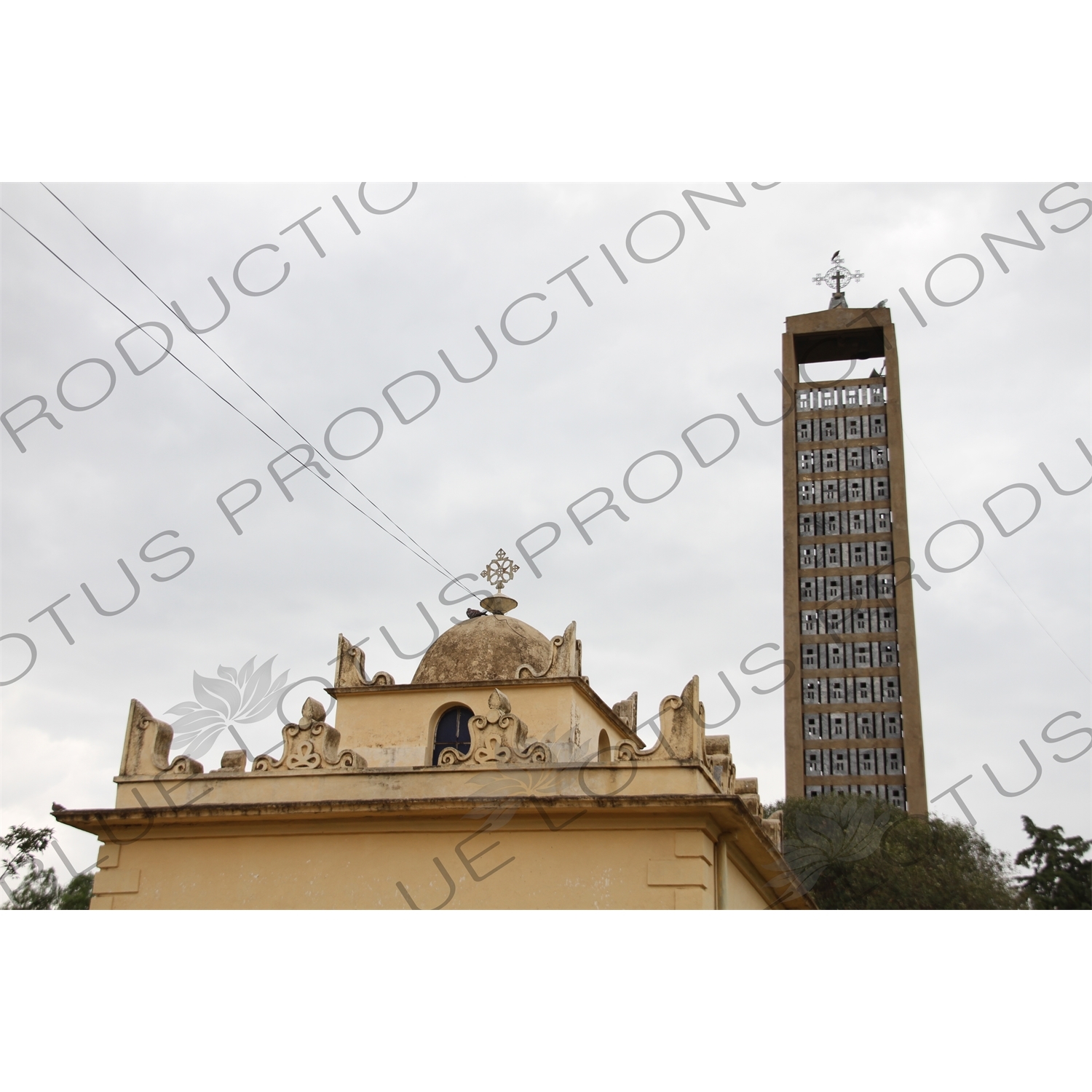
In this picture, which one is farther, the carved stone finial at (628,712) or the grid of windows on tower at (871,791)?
the grid of windows on tower at (871,791)

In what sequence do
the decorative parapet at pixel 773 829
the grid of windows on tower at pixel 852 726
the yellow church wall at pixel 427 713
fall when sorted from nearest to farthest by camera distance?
the yellow church wall at pixel 427 713, the decorative parapet at pixel 773 829, the grid of windows on tower at pixel 852 726

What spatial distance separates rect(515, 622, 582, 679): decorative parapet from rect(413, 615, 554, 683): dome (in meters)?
0.05

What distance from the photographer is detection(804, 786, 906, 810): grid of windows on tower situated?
153 ft

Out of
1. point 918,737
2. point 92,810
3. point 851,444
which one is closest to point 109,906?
point 92,810

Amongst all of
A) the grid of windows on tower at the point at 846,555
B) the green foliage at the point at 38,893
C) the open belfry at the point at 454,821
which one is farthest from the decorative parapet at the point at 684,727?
the grid of windows on tower at the point at 846,555

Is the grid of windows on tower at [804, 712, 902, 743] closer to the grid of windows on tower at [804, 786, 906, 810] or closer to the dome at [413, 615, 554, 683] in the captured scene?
the grid of windows on tower at [804, 786, 906, 810]

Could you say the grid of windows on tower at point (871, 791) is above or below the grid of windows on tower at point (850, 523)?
below

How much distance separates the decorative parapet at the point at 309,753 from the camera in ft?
40.4

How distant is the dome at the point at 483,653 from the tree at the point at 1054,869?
22.3m

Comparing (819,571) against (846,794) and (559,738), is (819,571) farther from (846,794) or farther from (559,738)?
(559,738)

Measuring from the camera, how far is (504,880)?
11.4 metres

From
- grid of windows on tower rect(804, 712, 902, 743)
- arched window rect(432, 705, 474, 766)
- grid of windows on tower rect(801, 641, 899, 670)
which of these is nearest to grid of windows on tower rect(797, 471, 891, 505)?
grid of windows on tower rect(801, 641, 899, 670)

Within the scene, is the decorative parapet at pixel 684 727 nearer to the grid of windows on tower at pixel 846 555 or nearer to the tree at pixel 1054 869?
the tree at pixel 1054 869

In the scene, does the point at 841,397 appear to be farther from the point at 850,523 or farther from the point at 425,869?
the point at 425,869
